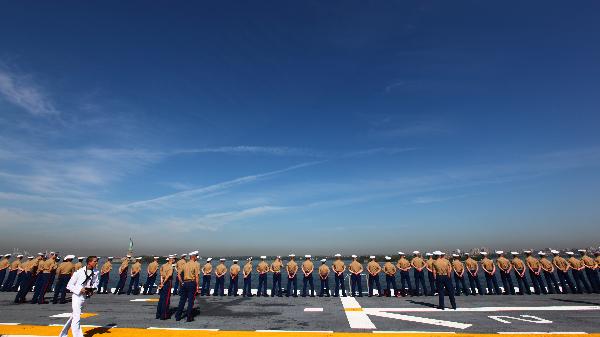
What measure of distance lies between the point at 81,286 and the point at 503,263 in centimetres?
1914

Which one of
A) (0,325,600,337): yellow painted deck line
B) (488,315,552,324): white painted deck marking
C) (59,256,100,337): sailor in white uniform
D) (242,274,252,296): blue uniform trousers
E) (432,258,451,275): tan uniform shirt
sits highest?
(432,258,451,275): tan uniform shirt

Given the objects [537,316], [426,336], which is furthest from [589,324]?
[426,336]

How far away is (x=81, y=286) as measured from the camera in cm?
871

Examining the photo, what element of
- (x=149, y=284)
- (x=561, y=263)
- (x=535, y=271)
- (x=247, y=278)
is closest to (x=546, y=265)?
(x=535, y=271)

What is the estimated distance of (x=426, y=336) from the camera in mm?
8766

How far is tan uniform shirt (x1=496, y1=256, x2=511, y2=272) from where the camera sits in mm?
17328

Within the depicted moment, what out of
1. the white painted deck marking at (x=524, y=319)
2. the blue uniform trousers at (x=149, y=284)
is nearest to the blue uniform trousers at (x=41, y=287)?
the blue uniform trousers at (x=149, y=284)

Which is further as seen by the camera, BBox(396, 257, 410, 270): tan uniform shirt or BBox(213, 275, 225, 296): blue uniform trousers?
BBox(213, 275, 225, 296): blue uniform trousers

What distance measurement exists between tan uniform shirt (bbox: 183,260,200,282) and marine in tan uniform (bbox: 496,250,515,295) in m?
15.5

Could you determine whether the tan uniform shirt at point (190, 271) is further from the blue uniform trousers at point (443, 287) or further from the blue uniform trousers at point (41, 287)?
the blue uniform trousers at point (41, 287)

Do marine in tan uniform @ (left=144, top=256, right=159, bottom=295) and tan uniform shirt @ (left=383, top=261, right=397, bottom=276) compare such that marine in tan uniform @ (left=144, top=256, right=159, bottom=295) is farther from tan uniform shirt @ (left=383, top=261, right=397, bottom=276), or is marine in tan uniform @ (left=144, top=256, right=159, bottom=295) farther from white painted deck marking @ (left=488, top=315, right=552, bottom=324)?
white painted deck marking @ (left=488, top=315, right=552, bottom=324)

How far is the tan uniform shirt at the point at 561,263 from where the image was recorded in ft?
56.7

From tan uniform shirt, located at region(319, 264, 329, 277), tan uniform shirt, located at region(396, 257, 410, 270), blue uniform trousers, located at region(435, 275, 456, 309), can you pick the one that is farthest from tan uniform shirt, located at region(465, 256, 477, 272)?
tan uniform shirt, located at region(319, 264, 329, 277)

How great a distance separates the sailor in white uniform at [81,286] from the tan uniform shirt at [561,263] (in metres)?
21.2
